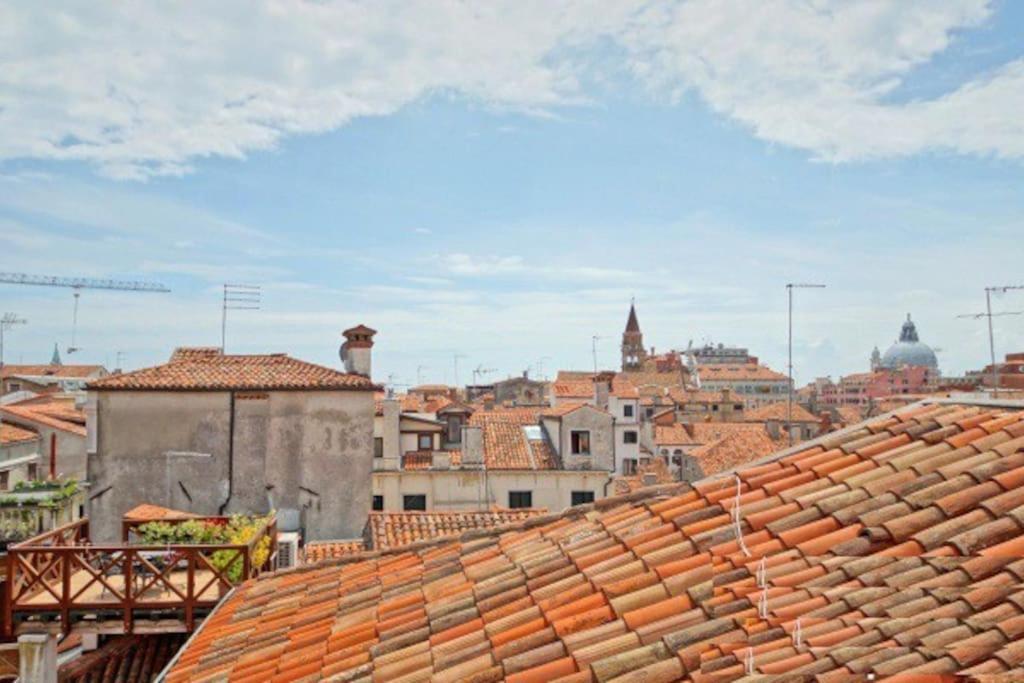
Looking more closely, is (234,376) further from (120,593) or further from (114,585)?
(120,593)

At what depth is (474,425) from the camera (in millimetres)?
36344

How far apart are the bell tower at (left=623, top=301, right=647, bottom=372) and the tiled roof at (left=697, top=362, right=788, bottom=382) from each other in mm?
9299

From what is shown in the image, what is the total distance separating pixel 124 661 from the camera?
11453 millimetres

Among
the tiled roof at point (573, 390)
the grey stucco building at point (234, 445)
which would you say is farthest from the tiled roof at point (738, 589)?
the tiled roof at point (573, 390)

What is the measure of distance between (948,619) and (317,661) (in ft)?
12.3

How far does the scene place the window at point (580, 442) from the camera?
34938 millimetres

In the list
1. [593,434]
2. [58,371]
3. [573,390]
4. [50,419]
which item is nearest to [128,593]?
[593,434]

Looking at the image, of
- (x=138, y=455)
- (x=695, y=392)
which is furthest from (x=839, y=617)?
(x=695, y=392)

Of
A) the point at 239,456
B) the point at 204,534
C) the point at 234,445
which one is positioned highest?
the point at 234,445

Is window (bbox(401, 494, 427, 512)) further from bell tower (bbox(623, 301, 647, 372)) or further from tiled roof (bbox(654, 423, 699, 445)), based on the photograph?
bell tower (bbox(623, 301, 647, 372))

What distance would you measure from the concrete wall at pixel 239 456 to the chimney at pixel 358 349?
3469 millimetres

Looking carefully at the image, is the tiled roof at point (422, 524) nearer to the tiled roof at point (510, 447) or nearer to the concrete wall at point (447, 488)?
the concrete wall at point (447, 488)

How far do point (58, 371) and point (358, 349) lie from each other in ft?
203

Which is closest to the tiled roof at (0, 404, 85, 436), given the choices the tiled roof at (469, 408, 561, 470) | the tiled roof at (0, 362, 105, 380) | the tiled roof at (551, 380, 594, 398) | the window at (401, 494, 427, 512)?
the window at (401, 494, 427, 512)
